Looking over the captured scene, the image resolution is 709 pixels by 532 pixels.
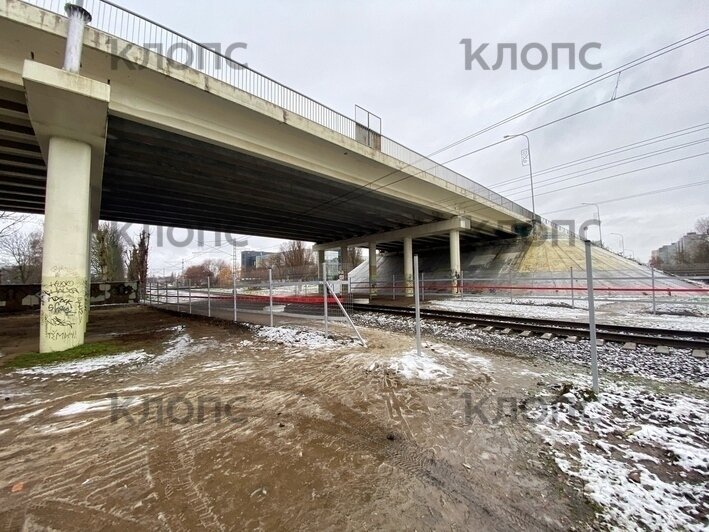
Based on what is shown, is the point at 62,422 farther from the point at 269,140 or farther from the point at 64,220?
the point at 269,140

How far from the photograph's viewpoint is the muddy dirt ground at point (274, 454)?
2293 mm

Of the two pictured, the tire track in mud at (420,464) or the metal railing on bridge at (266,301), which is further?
the metal railing on bridge at (266,301)

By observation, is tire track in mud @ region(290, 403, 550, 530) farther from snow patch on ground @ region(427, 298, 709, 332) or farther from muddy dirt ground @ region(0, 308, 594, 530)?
snow patch on ground @ region(427, 298, 709, 332)

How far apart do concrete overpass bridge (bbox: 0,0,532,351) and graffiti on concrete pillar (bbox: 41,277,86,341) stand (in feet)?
0.09

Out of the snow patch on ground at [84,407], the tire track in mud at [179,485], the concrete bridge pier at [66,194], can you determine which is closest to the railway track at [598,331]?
the tire track in mud at [179,485]

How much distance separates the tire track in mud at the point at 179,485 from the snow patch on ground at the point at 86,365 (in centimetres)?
424

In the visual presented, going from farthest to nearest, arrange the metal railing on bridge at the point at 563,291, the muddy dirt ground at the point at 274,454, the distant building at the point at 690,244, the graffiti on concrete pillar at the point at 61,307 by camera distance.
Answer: the distant building at the point at 690,244 → the metal railing on bridge at the point at 563,291 → the graffiti on concrete pillar at the point at 61,307 → the muddy dirt ground at the point at 274,454

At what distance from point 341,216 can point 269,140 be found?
12.1 metres

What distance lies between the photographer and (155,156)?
12.5m

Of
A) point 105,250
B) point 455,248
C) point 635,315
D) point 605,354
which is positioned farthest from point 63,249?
point 105,250

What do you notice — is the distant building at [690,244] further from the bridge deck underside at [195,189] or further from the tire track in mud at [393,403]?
the tire track in mud at [393,403]

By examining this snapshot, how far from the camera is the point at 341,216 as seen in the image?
24.5 metres

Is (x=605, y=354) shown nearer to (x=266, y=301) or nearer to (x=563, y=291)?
(x=266, y=301)

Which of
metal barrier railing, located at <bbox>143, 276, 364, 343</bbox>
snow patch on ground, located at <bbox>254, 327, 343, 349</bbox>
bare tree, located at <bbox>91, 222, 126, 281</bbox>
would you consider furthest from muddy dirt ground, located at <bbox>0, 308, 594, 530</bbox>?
bare tree, located at <bbox>91, 222, 126, 281</bbox>
